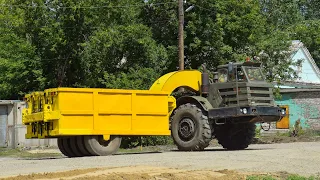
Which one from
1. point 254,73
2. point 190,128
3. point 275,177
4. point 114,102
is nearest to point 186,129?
point 190,128

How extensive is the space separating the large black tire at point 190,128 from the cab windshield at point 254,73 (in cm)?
226

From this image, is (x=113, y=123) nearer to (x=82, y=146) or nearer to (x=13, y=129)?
(x=82, y=146)

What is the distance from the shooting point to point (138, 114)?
2227cm

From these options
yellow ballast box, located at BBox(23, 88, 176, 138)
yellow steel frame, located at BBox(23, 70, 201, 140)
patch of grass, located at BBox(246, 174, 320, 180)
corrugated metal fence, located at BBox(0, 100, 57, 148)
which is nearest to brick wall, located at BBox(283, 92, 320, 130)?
corrugated metal fence, located at BBox(0, 100, 57, 148)

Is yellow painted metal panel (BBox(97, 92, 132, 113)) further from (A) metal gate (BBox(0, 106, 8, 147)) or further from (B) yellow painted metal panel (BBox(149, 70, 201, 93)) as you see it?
(A) metal gate (BBox(0, 106, 8, 147))

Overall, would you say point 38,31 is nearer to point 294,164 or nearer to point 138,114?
point 138,114

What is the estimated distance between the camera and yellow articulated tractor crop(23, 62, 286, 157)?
2095cm

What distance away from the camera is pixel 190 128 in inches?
933

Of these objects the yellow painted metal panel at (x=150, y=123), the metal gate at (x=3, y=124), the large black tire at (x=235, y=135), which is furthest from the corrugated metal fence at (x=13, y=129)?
the yellow painted metal panel at (x=150, y=123)

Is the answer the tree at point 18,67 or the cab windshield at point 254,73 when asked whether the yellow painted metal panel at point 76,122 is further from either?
the tree at point 18,67

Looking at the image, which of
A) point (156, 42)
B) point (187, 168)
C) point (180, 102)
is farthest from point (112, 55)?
point (187, 168)

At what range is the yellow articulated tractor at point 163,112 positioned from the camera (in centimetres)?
2095

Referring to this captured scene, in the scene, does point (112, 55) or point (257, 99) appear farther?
point (112, 55)

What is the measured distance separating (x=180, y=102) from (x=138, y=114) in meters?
2.94
